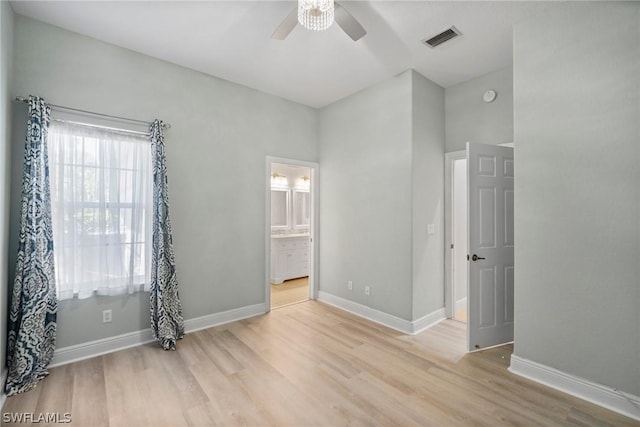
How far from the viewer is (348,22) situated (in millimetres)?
2066

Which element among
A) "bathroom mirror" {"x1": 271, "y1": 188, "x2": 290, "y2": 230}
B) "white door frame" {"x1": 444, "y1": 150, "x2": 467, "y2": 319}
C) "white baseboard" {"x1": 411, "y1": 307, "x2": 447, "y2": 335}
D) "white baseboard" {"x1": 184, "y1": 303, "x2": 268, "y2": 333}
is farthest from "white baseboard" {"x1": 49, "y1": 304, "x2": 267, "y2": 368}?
"white door frame" {"x1": 444, "y1": 150, "x2": 467, "y2": 319}

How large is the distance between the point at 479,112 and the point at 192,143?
348 cm

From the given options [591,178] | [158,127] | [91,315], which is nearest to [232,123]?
[158,127]

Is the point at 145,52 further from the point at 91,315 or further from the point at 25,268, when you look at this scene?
the point at 91,315

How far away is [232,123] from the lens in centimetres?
367

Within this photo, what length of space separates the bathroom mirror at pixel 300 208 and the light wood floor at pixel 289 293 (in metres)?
1.22

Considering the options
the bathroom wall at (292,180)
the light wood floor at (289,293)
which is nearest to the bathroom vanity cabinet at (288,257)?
the light wood floor at (289,293)

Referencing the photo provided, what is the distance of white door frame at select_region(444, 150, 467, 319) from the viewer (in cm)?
378

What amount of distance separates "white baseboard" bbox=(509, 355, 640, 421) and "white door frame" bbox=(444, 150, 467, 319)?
1.28 meters

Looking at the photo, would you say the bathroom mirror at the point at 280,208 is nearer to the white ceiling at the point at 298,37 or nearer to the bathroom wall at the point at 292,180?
the bathroom wall at the point at 292,180

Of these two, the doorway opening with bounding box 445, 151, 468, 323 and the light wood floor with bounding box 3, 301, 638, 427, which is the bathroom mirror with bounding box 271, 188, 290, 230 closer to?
the light wood floor with bounding box 3, 301, 638, 427

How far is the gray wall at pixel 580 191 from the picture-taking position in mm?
1979

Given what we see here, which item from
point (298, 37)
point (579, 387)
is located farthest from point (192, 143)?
point (579, 387)

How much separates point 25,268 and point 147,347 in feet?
4.17
